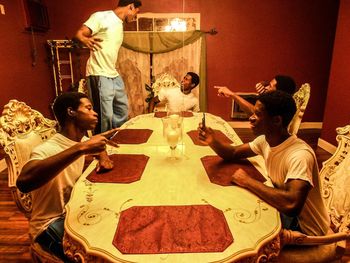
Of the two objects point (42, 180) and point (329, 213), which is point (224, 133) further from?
point (42, 180)

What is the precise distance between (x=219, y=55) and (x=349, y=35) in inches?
76.0

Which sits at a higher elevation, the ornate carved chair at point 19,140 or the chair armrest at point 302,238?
the ornate carved chair at point 19,140

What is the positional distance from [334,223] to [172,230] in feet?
2.84

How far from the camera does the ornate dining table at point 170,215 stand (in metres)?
0.82

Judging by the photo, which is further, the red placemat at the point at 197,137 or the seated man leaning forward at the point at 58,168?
the red placemat at the point at 197,137

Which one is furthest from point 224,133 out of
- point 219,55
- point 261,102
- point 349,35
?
point 219,55

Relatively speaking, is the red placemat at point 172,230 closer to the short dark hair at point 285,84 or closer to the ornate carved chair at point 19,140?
the ornate carved chair at point 19,140

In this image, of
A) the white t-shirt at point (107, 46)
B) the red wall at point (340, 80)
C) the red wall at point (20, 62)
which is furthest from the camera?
the red wall at point (340, 80)

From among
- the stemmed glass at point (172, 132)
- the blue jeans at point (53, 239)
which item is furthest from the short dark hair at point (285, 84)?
the blue jeans at point (53, 239)

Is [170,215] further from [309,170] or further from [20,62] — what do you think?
[20,62]

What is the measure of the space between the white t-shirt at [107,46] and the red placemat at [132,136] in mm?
1048

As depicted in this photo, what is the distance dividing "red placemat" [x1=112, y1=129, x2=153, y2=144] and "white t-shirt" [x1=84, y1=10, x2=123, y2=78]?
41.3 inches

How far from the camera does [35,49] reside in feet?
12.8

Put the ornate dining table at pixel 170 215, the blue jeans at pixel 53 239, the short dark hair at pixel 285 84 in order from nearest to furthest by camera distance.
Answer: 1. the ornate dining table at pixel 170 215
2. the blue jeans at pixel 53 239
3. the short dark hair at pixel 285 84
